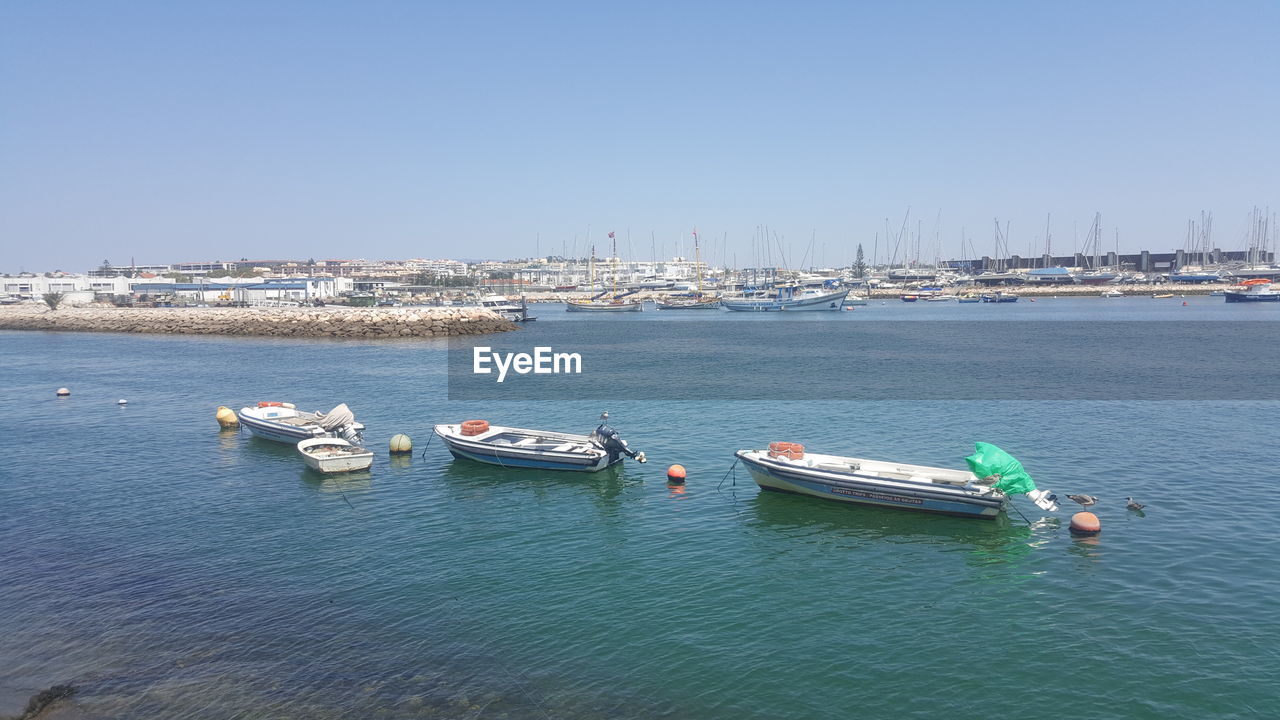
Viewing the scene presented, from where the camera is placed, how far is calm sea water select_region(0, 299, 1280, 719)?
15.7 meters

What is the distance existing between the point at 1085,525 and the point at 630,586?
13.8 metres

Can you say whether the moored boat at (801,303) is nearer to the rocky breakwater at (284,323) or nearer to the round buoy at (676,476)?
the rocky breakwater at (284,323)

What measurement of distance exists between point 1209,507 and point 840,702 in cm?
1893

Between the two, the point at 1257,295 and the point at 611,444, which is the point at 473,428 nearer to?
the point at 611,444

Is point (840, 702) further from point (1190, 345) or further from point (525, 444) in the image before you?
point (1190, 345)

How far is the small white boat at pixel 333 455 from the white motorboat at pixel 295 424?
1567 millimetres

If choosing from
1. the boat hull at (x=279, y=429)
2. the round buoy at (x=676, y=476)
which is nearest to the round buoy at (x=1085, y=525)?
the round buoy at (x=676, y=476)

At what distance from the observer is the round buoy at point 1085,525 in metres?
23.8

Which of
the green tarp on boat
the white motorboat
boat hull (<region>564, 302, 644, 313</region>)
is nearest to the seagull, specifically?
the green tarp on boat

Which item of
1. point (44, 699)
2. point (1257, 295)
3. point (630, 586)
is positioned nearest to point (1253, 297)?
point (1257, 295)

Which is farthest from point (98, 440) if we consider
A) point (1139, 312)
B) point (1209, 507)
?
point (1139, 312)

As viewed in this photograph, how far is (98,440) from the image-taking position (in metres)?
39.0

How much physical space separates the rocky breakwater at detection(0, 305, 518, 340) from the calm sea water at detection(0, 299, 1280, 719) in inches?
2573

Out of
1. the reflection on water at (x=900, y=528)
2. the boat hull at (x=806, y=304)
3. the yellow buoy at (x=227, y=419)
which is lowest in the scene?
the reflection on water at (x=900, y=528)
